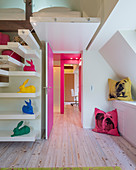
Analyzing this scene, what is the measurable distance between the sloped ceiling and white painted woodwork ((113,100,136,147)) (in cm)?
62

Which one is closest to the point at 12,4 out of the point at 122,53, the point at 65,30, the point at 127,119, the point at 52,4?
the point at 52,4

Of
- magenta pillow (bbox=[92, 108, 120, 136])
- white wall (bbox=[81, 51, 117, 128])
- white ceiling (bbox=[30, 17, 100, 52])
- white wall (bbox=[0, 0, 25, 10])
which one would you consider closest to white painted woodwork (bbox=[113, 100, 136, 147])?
magenta pillow (bbox=[92, 108, 120, 136])

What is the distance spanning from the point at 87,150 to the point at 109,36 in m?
2.15

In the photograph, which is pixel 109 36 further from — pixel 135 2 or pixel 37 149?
pixel 37 149

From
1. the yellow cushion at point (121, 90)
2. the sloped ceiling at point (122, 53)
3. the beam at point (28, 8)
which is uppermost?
the beam at point (28, 8)

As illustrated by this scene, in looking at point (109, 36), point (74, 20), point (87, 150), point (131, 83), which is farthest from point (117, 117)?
point (74, 20)

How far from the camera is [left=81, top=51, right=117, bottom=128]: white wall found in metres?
3.55

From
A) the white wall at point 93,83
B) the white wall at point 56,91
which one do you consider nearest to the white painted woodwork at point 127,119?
the white wall at point 93,83

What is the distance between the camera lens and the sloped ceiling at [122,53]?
7.69ft

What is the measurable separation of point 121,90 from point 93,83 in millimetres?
750

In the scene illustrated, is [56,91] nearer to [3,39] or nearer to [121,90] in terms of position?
[121,90]

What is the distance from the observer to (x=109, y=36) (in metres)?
2.59

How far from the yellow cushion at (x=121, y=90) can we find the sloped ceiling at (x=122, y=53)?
18cm

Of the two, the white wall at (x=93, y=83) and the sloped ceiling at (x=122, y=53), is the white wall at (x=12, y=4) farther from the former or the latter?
the white wall at (x=93, y=83)
